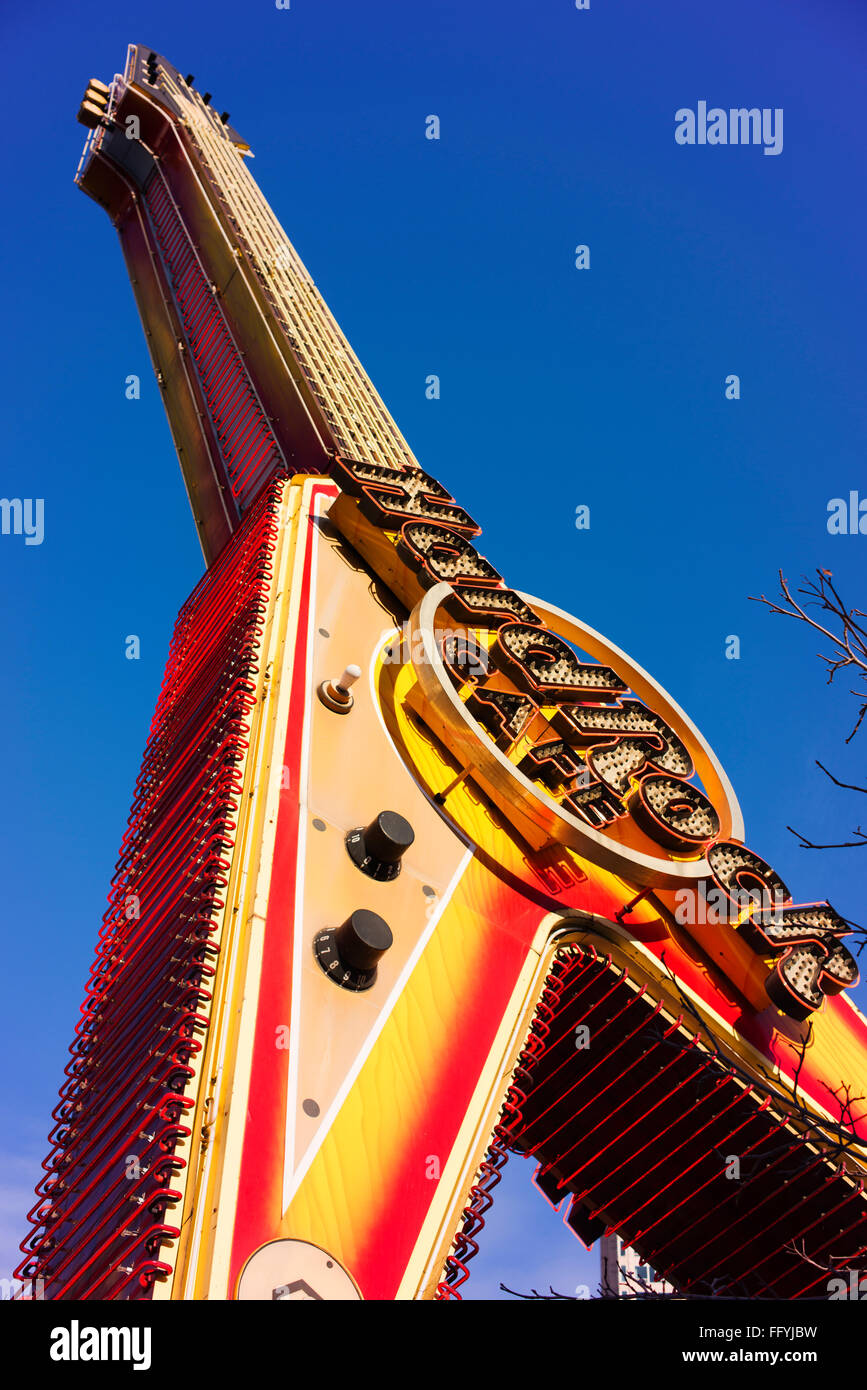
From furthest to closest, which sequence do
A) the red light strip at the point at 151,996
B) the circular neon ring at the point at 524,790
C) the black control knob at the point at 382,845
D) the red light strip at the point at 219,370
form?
the red light strip at the point at 219,370 < the circular neon ring at the point at 524,790 < the black control knob at the point at 382,845 < the red light strip at the point at 151,996

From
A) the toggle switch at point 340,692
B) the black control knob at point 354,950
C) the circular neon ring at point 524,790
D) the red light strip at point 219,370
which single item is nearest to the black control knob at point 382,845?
the black control knob at point 354,950

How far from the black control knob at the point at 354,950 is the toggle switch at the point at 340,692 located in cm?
409

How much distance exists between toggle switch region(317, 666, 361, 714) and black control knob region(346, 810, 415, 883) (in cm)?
237

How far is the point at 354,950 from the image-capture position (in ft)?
42.2

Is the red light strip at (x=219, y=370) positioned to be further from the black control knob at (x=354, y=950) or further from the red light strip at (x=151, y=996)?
the black control knob at (x=354, y=950)

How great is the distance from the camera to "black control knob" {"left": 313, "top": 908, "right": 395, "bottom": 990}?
42.2 feet

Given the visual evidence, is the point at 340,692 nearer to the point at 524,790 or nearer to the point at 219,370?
the point at 524,790

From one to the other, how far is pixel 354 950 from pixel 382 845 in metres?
1.84

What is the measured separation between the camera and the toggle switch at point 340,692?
54.4 feet


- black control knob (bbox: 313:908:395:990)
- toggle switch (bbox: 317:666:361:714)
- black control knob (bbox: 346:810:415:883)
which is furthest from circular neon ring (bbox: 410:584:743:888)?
black control knob (bbox: 313:908:395:990)

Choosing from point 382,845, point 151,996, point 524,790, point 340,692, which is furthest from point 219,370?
point 151,996

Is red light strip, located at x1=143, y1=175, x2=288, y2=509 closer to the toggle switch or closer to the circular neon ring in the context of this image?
the circular neon ring

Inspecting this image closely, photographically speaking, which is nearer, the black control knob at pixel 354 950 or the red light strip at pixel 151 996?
the red light strip at pixel 151 996
